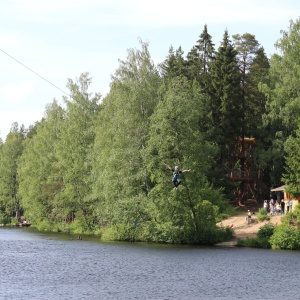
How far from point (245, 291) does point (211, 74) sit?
48.2 meters

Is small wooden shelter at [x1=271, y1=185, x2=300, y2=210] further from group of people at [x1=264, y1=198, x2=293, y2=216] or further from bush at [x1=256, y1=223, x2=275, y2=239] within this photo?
bush at [x1=256, y1=223, x2=275, y2=239]

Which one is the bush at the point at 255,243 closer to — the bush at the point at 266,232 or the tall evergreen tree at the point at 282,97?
the bush at the point at 266,232

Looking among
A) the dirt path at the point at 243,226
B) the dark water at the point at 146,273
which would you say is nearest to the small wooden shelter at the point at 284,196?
the dirt path at the point at 243,226

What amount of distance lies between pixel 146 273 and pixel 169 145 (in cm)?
1892

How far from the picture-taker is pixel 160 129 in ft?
203

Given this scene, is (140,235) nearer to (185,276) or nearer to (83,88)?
(185,276)

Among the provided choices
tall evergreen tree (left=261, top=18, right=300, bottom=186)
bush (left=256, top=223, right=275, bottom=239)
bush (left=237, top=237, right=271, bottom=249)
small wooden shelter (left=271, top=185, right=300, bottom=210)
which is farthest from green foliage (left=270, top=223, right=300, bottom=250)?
tall evergreen tree (left=261, top=18, right=300, bottom=186)

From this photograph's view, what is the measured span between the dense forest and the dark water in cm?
440

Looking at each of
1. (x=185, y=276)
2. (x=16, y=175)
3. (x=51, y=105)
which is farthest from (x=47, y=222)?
(x=185, y=276)

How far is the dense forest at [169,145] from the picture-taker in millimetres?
62094

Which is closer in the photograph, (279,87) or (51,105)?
(279,87)

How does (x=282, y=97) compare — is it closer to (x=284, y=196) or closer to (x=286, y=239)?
(x=284, y=196)

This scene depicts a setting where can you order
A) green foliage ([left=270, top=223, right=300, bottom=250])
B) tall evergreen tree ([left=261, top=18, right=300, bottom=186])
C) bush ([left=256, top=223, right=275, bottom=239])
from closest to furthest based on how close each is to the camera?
green foliage ([left=270, top=223, right=300, bottom=250]) < bush ([left=256, top=223, right=275, bottom=239]) < tall evergreen tree ([left=261, top=18, right=300, bottom=186])

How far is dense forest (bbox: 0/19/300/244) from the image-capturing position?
2445 inches
